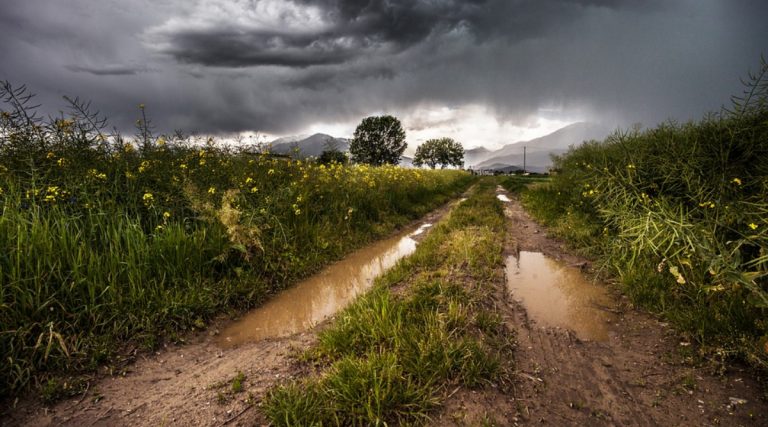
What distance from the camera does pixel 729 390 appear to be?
271 cm

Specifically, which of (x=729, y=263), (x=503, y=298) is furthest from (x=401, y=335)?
(x=729, y=263)

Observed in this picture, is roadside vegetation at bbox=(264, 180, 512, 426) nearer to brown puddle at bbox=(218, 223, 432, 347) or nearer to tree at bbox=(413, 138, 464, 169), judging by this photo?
brown puddle at bbox=(218, 223, 432, 347)

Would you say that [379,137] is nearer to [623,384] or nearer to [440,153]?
[440,153]

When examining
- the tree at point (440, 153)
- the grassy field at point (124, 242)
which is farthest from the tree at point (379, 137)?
the grassy field at point (124, 242)

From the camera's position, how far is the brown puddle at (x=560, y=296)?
4070mm

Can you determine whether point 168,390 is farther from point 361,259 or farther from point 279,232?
point 361,259

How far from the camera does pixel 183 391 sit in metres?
2.93

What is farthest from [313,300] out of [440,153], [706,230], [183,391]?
[440,153]

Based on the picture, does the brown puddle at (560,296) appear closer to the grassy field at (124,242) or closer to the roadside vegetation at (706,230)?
the roadside vegetation at (706,230)

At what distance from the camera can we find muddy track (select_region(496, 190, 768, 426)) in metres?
2.52

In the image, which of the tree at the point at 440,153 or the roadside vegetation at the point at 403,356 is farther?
the tree at the point at 440,153

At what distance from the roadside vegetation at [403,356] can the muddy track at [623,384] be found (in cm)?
31

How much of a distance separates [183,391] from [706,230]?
230 inches

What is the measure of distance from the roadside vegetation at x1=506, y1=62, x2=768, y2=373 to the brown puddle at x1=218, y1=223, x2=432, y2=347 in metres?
4.13
